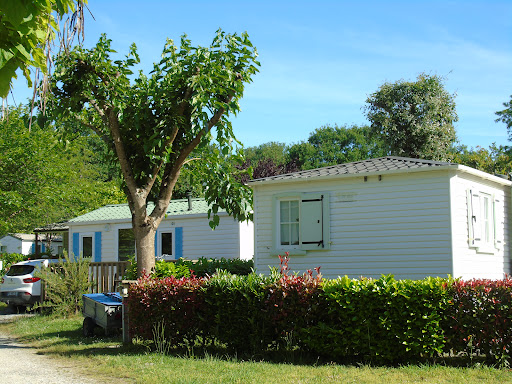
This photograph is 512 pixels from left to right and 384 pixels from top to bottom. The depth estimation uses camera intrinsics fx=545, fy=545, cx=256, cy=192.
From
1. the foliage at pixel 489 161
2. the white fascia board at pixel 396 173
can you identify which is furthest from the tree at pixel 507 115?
the white fascia board at pixel 396 173

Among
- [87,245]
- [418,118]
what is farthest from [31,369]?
[418,118]

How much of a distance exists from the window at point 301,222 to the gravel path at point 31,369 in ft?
21.4

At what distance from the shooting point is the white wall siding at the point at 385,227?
12.2m

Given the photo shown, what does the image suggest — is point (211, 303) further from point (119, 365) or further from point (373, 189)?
point (373, 189)

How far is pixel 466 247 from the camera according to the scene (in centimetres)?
1252

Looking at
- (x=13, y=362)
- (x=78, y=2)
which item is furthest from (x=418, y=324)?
(x=13, y=362)

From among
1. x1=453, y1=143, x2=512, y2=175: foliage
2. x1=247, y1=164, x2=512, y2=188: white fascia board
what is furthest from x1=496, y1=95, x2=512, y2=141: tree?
x1=247, y1=164, x2=512, y2=188: white fascia board

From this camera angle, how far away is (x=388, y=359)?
24.8 ft

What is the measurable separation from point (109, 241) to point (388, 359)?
55.2ft

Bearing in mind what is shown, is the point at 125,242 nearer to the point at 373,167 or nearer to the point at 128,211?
the point at 128,211

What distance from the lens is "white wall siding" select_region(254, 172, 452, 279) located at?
40.0 ft

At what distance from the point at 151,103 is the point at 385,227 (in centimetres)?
607

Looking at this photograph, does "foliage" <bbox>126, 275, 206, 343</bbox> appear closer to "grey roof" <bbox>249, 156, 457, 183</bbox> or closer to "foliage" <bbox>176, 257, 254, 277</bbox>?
"foliage" <bbox>176, 257, 254, 277</bbox>

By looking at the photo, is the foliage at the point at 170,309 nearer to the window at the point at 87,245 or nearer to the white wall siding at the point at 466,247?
the white wall siding at the point at 466,247
